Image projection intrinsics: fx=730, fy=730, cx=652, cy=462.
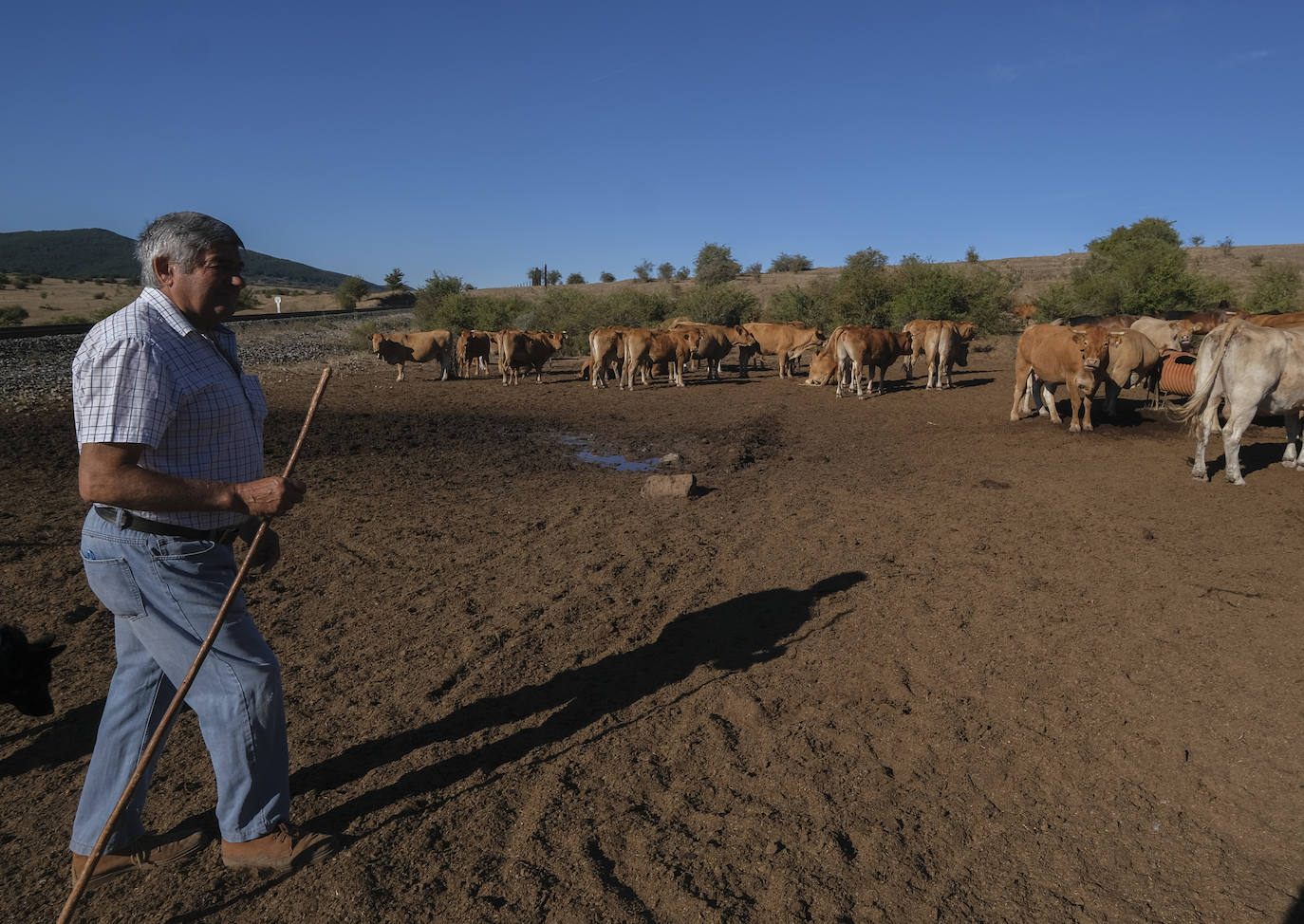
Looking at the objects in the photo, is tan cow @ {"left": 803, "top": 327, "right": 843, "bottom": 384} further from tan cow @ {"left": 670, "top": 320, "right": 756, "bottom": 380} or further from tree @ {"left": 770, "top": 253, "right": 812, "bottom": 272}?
tree @ {"left": 770, "top": 253, "right": 812, "bottom": 272}

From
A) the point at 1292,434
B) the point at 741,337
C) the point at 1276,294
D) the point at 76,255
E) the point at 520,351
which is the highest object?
the point at 76,255

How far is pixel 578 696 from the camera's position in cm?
405

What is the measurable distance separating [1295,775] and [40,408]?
16.3 meters

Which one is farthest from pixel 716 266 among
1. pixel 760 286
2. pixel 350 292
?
pixel 350 292

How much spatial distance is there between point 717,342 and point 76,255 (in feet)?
454

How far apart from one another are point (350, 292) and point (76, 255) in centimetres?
9400

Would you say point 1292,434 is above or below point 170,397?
below

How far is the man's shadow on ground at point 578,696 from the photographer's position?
330 centimetres

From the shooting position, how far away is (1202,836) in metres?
2.98

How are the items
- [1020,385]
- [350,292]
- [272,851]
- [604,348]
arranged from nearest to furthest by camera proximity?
[272,851] → [1020,385] → [604,348] → [350,292]

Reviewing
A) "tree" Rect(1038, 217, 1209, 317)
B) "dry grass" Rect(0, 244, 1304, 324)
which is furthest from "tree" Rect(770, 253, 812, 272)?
"tree" Rect(1038, 217, 1209, 317)

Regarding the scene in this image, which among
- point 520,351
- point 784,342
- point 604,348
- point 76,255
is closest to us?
point 604,348

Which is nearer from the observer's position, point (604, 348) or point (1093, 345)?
point (1093, 345)

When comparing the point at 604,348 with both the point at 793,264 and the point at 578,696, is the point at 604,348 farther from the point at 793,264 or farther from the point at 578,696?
the point at 793,264
